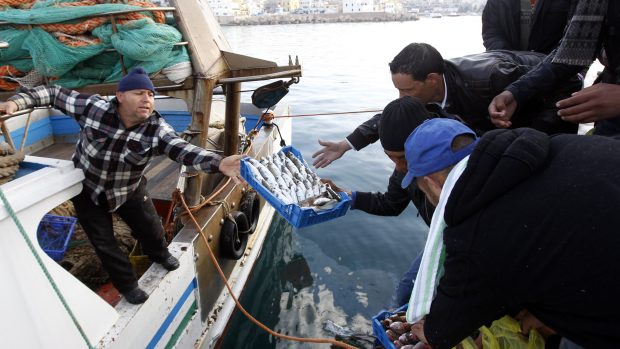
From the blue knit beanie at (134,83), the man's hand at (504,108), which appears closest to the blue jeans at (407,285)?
the man's hand at (504,108)

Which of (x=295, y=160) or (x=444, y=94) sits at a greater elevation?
(x=444, y=94)

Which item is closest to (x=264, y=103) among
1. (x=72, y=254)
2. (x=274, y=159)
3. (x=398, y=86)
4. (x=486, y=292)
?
(x=274, y=159)

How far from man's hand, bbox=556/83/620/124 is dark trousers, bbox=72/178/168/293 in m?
3.26

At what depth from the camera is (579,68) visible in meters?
2.64

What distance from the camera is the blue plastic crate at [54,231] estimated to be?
369 centimetres

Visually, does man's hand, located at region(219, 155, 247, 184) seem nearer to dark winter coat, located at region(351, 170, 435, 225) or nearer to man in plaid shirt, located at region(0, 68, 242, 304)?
man in plaid shirt, located at region(0, 68, 242, 304)

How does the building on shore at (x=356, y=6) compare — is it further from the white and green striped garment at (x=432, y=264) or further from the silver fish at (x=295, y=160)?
the white and green striped garment at (x=432, y=264)

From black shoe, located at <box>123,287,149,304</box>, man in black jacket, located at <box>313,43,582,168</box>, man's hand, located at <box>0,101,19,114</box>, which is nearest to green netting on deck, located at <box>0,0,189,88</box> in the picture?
man's hand, located at <box>0,101,19,114</box>

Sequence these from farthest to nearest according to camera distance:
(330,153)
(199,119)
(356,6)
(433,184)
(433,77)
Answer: (356,6) → (199,119) → (330,153) → (433,77) → (433,184)

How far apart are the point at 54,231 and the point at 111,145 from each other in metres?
1.68

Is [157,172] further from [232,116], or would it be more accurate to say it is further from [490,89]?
[490,89]

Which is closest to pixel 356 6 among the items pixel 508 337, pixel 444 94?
pixel 444 94

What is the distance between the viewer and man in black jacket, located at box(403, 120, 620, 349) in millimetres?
1432

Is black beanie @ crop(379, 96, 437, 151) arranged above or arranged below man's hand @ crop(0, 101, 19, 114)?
below
